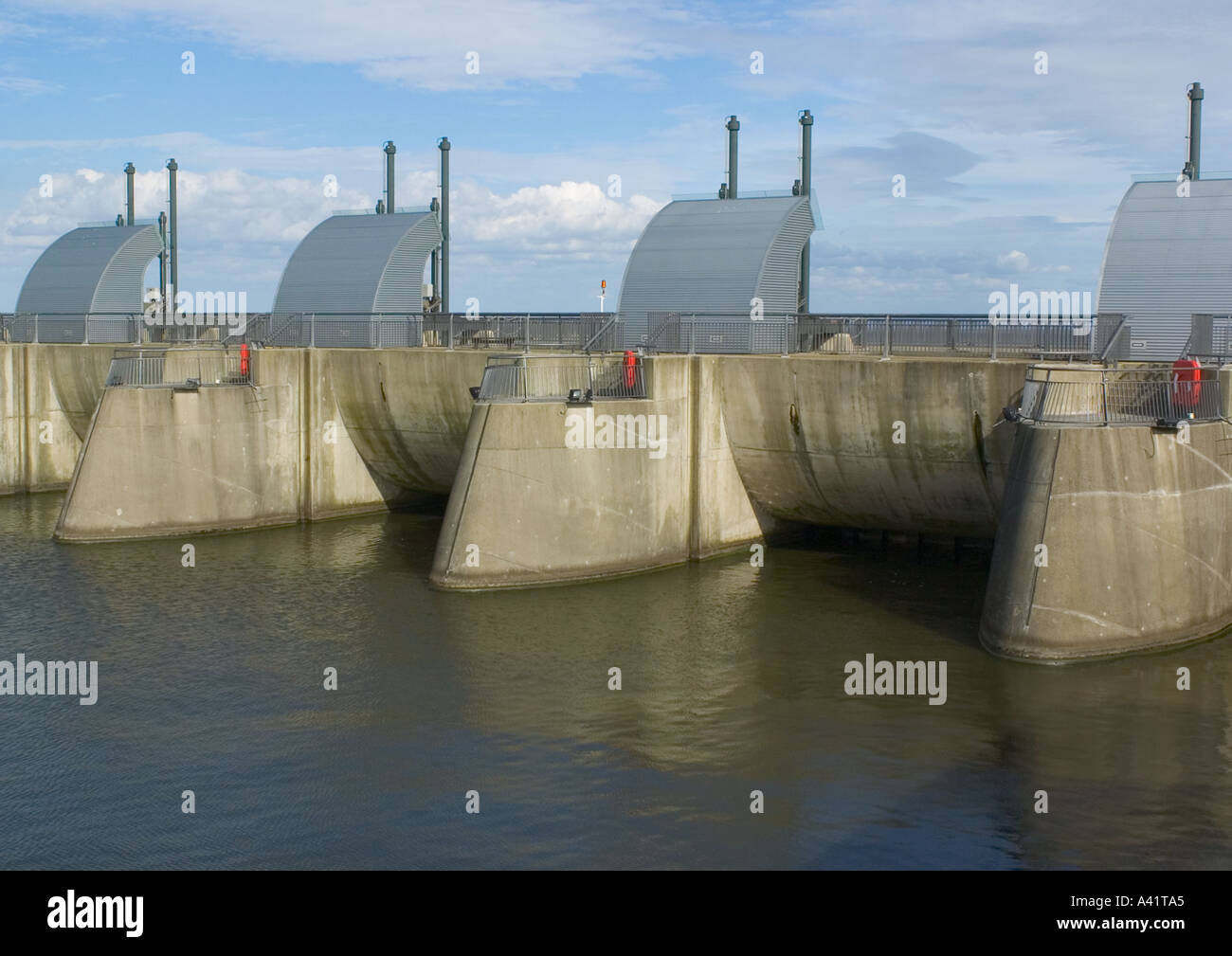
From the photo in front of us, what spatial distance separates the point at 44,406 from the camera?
4769 cm

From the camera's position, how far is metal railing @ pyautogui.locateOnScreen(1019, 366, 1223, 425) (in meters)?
25.3

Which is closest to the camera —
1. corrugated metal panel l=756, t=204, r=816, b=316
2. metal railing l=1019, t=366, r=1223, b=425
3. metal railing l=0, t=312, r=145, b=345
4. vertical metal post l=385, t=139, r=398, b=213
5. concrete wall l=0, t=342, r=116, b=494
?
metal railing l=1019, t=366, r=1223, b=425

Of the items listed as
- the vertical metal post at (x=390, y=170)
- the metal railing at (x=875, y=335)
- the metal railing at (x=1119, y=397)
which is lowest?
the metal railing at (x=1119, y=397)

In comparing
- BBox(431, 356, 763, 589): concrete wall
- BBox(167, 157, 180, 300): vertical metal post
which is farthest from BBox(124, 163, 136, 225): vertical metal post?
BBox(431, 356, 763, 589): concrete wall

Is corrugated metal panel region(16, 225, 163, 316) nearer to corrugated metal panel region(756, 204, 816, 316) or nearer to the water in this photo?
the water

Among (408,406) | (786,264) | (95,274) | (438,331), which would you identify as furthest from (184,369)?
(95,274)

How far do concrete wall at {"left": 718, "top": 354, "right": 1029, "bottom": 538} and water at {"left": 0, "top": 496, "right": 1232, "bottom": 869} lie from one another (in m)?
2.08

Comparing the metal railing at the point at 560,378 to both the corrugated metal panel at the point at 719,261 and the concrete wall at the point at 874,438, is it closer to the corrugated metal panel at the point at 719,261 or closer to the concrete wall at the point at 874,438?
the concrete wall at the point at 874,438


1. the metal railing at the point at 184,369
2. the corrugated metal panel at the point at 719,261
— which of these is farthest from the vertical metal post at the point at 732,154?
the metal railing at the point at 184,369

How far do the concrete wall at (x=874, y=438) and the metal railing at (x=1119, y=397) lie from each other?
11.5ft

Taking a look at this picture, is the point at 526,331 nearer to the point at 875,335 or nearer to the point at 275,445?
the point at 275,445

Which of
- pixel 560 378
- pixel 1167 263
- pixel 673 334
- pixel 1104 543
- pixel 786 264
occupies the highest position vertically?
pixel 786 264

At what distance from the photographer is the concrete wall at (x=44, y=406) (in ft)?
153

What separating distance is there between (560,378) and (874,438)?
7.75 meters
